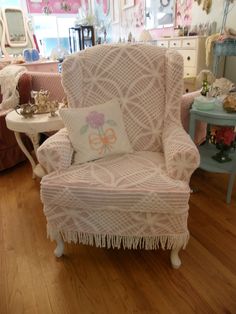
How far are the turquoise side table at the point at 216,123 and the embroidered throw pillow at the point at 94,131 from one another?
1.85 feet

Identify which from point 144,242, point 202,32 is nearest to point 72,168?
point 144,242

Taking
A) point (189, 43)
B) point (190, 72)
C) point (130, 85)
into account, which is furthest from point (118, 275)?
point (189, 43)

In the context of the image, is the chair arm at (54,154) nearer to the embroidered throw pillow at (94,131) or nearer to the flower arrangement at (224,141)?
the embroidered throw pillow at (94,131)

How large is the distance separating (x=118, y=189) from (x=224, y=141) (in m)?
0.98

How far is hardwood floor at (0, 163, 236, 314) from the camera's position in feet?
3.44

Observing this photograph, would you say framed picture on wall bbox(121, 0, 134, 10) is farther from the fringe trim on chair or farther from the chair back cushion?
the fringe trim on chair

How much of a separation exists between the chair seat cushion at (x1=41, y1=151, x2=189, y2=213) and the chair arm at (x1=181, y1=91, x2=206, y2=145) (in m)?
0.71

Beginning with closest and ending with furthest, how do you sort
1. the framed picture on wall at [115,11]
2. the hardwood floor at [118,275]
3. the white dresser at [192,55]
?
the hardwood floor at [118,275] < the white dresser at [192,55] < the framed picture on wall at [115,11]

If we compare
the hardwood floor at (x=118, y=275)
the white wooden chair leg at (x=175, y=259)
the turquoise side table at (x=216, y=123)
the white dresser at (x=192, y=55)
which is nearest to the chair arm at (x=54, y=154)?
the hardwood floor at (x=118, y=275)

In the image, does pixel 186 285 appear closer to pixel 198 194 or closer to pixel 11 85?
pixel 198 194

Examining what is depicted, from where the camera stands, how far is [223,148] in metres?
1.75

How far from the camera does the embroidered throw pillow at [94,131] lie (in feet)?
4.30

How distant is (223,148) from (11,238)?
149cm

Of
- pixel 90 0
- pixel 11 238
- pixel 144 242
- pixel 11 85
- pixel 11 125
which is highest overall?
pixel 90 0
